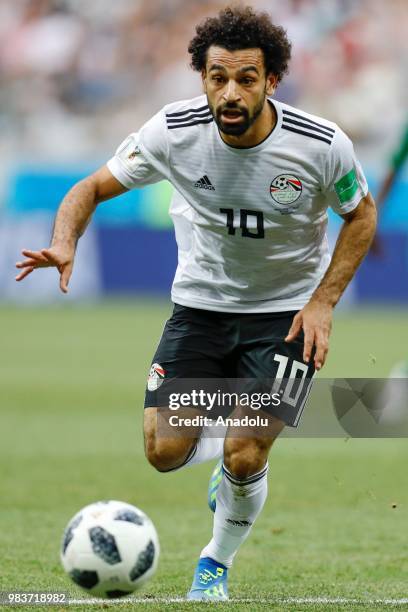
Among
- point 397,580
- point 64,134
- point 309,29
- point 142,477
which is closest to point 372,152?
point 309,29

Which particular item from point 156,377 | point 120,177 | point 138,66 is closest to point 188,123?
point 120,177

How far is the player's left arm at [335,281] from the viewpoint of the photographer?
489 centimetres

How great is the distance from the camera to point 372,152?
23094mm

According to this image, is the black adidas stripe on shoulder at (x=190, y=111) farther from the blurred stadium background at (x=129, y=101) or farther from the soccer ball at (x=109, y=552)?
the blurred stadium background at (x=129, y=101)

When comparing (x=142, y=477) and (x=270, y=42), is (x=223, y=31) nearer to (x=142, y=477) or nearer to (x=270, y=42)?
(x=270, y=42)

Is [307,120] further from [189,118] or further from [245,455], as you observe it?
[245,455]

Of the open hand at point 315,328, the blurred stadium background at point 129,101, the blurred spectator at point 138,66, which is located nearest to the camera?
the open hand at point 315,328

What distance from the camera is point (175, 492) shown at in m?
7.98

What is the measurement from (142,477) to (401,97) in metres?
16.3

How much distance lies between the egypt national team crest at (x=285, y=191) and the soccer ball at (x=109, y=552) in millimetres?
1492

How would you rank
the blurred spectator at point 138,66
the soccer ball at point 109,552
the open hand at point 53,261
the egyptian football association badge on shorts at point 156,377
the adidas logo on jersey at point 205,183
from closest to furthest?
the soccer ball at point 109,552
the open hand at point 53,261
the adidas logo on jersey at point 205,183
the egyptian football association badge on shorts at point 156,377
the blurred spectator at point 138,66

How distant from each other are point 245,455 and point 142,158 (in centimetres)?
136

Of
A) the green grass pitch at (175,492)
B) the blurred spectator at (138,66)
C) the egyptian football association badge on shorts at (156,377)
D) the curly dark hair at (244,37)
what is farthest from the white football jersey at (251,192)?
the blurred spectator at (138,66)

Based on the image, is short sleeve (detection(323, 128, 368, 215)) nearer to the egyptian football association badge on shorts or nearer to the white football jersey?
the white football jersey
